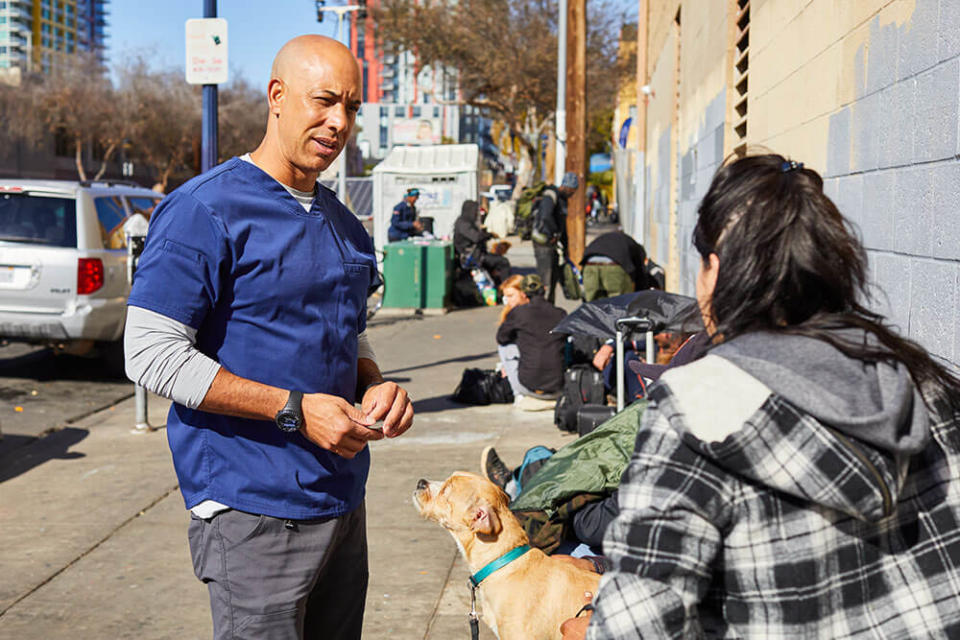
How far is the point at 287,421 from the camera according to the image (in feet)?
7.37

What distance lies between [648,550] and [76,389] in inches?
358

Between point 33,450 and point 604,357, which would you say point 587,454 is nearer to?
point 604,357

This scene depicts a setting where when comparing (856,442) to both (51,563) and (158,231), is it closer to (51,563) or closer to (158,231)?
(158,231)

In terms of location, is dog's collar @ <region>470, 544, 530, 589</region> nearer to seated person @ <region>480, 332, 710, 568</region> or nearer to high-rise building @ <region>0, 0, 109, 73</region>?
seated person @ <region>480, 332, 710, 568</region>

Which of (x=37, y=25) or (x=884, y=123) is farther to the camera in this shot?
(x=37, y=25)

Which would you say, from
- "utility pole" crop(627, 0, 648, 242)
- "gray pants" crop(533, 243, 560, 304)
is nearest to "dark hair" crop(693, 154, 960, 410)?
"gray pants" crop(533, 243, 560, 304)

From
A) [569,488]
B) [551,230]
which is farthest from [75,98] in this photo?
[569,488]

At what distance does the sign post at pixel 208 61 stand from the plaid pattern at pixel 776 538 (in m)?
7.39

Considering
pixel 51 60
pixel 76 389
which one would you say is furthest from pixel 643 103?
pixel 51 60

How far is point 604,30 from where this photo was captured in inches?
1565

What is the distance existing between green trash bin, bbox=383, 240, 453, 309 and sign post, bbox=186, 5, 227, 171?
7.13 meters

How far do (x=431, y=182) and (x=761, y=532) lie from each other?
19673 mm

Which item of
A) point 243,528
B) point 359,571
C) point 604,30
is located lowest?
point 359,571

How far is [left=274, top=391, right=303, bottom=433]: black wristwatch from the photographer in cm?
224
